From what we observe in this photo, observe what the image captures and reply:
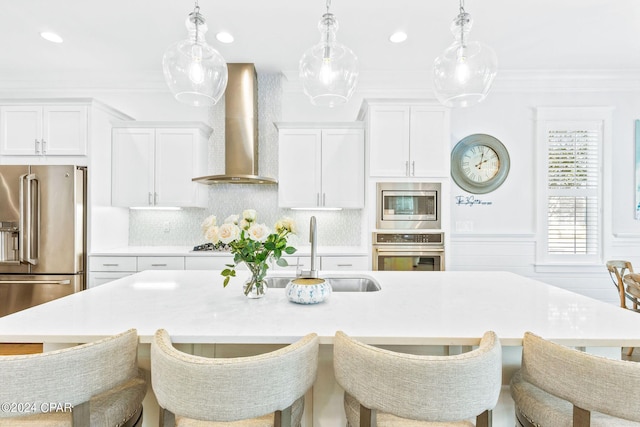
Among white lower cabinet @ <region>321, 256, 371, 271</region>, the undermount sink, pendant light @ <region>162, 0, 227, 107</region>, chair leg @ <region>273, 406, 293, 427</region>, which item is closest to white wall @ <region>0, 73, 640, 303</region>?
white lower cabinet @ <region>321, 256, 371, 271</region>

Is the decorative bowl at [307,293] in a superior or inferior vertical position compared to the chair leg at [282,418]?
superior

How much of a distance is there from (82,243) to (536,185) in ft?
15.9

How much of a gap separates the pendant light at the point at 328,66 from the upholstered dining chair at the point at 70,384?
134 cm

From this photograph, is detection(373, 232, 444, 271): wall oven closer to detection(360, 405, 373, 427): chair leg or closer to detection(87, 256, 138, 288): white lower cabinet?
detection(360, 405, 373, 427): chair leg

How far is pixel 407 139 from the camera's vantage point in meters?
3.30

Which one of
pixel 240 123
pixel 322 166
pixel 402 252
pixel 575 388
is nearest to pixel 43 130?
pixel 240 123

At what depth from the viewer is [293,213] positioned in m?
3.89

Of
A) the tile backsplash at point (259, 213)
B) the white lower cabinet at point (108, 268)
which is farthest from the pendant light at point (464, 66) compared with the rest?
the white lower cabinet at point (108, 268)

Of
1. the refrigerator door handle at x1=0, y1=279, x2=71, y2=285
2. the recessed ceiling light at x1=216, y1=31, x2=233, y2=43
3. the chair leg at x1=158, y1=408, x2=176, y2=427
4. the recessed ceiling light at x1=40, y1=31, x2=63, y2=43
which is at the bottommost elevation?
the refrigerator door handle at x1=0, y1=279, x2=71, y2=285

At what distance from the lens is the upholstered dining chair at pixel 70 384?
85cm

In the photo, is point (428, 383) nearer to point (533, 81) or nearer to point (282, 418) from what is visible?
point (282, 418)

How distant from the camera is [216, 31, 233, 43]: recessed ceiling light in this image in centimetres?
293

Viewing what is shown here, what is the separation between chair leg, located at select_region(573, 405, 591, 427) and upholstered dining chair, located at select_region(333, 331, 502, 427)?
0.78 feet

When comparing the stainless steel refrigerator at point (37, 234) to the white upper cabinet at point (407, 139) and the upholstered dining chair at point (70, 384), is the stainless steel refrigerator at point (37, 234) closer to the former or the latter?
the upholstered dining chair at point (70, 384)
